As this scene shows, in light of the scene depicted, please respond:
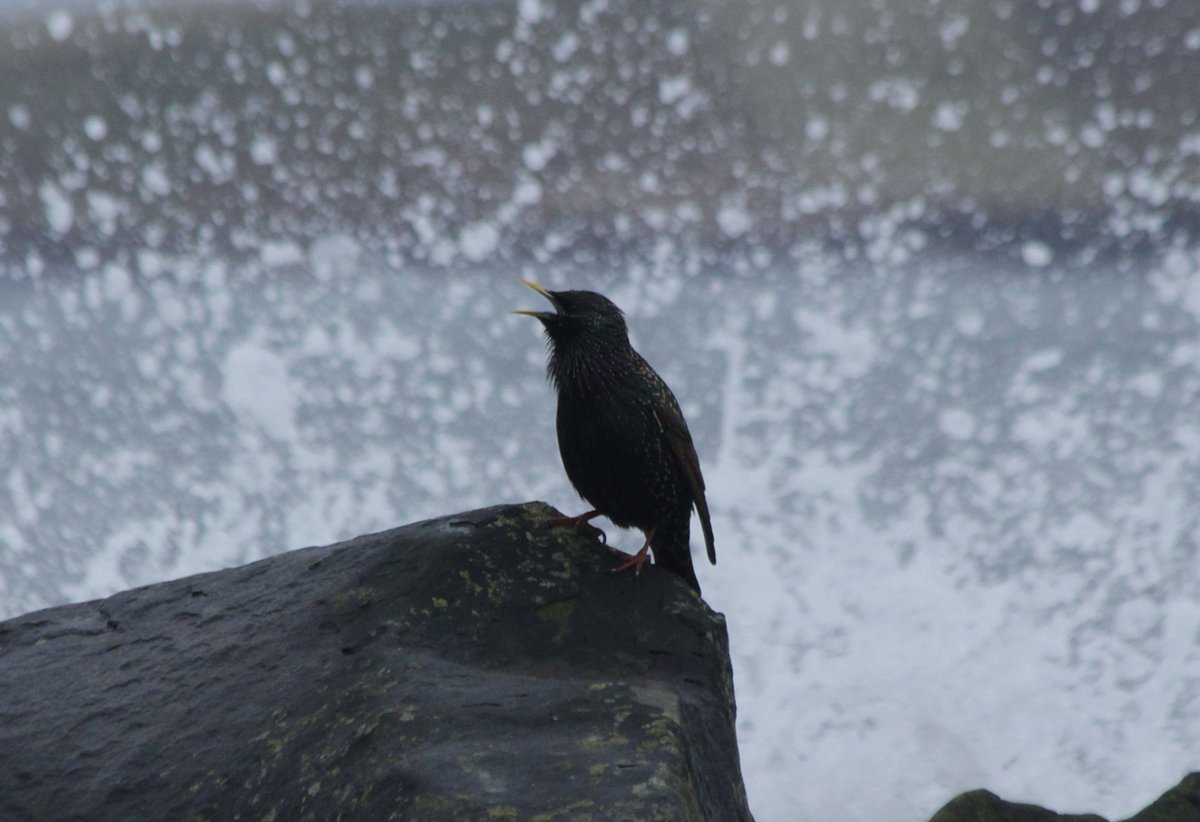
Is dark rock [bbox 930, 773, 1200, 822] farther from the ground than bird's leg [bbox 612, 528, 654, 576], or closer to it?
closer to it

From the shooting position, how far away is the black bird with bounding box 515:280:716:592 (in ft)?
18.0

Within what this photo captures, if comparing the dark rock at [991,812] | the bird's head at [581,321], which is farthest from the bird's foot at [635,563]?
the dark rock at [991,812]

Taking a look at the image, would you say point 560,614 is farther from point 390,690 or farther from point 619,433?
point 619,433

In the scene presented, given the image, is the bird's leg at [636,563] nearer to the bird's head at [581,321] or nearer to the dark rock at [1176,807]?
the bird's head at [581,321]

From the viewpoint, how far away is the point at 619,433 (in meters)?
5.48

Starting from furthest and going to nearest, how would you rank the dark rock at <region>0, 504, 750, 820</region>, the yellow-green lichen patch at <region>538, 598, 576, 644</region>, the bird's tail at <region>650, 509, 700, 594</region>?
the bird's tail at <region>650, 509, 700, 594</region> → the yellow-green lichen patch at <region>538, 598, 576, 644</region> → the dark rock at <region>0, 504, 750, 820</region>

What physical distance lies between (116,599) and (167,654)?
0.69 m

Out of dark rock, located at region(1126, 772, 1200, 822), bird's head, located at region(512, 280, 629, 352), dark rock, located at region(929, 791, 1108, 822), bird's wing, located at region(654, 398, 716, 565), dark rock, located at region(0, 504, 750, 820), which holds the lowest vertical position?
dark rock, located at region(1126, 772, 1200, 822)

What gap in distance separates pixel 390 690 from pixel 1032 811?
14.4 ft

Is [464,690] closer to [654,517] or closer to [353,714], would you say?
[353,714]

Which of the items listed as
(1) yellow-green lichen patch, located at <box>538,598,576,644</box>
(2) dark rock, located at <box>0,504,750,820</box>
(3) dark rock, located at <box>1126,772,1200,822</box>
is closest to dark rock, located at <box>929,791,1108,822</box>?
(3) dark rock, located at <box>1126,772,1200,822</box>

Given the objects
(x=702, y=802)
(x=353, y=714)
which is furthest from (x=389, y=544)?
(x=702, y=802)

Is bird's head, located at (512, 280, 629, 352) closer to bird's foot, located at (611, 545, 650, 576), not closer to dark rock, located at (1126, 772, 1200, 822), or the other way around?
bird's foot, located at (611, 545, 650, 576)

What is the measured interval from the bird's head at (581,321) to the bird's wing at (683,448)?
0.38 metres
